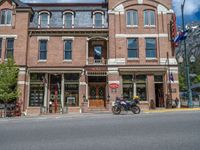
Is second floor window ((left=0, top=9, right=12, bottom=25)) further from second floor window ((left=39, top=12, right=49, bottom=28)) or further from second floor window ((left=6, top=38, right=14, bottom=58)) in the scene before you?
second floor window ((left=39, top=12, right=49, bottom=28))

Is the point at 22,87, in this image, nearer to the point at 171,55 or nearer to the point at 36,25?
the point at 36,25

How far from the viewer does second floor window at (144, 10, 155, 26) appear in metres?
28.1

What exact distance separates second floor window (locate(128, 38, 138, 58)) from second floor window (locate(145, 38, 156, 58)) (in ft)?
3.81

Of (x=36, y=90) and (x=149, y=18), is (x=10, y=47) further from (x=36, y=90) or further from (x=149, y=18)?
(x=149, y=18)

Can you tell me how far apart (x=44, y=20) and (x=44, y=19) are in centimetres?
13

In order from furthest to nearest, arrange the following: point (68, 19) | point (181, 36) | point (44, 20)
A: point (68, 19), point (44, 20), point (181, 36)

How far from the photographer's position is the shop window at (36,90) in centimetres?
2675

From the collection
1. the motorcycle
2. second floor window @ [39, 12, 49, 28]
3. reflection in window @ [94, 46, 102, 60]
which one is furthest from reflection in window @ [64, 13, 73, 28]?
the motorcycle

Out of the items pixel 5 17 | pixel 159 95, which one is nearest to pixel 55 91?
pixel 5 17

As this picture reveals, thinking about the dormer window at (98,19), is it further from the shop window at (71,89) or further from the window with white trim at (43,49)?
the shop window at (71,89)

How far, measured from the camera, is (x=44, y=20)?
28.9 m

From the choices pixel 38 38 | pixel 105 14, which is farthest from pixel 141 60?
pixel 38 38

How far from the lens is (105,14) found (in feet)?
95.1

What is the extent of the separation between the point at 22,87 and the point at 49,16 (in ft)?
27.8
